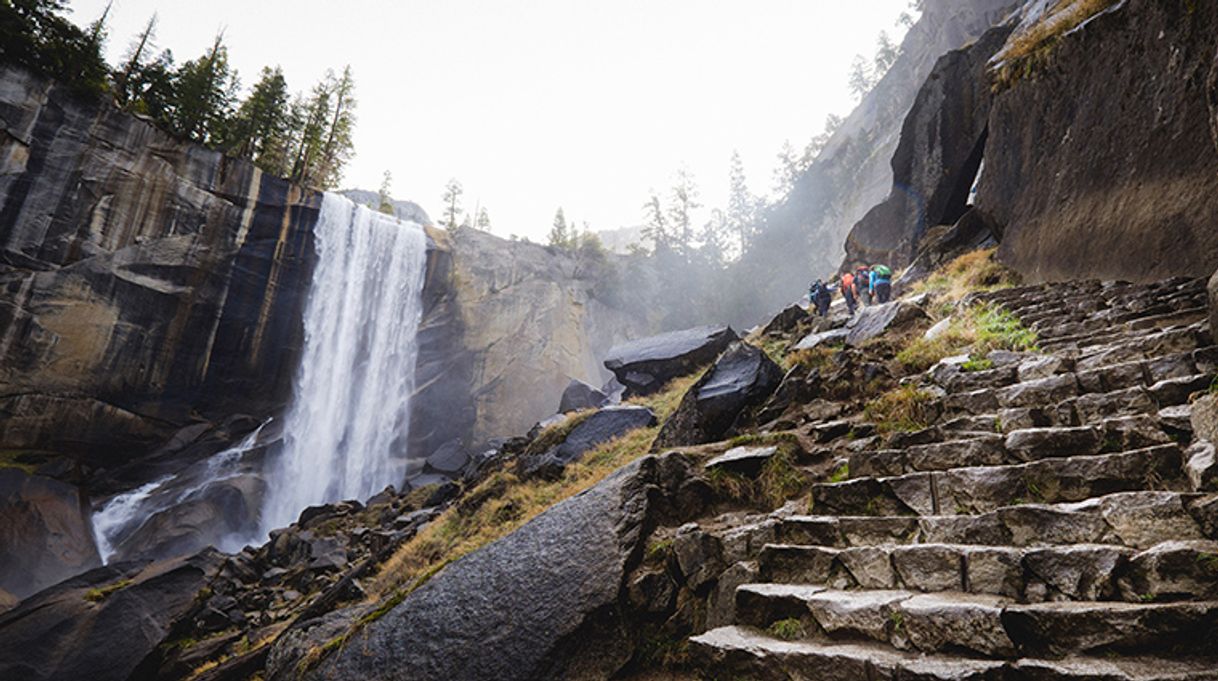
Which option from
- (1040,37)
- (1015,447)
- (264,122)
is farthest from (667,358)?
(264,122)

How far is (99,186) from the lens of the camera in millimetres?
22562

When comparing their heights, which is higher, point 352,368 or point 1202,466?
point 352,368

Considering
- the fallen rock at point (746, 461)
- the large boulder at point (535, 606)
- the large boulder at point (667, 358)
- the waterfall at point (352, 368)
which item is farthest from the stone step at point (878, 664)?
the waterfall at point (352, 368)

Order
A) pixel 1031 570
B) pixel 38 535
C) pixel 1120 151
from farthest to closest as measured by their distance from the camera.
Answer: pixel 38 535 < pixel 1120 151 < pixel 1031 570

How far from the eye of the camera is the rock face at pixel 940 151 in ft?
64.8

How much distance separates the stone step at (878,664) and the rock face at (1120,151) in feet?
23.7

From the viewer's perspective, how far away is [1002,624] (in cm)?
255

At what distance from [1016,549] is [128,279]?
106 ft

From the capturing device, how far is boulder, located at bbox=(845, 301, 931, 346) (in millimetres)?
10250

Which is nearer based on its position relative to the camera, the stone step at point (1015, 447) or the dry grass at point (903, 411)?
the stone step at point (1015, 447)

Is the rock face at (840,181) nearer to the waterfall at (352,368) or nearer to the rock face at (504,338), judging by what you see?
the rock face at (504,338)

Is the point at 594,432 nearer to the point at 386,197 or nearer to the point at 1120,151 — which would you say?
the point at 1120,151

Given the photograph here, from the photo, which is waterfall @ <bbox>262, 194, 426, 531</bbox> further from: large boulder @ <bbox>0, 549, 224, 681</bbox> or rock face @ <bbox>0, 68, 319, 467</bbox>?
large boulder @ <bbox>0, 549, 224, 681</bbox>

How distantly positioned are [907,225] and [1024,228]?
38.4ft
